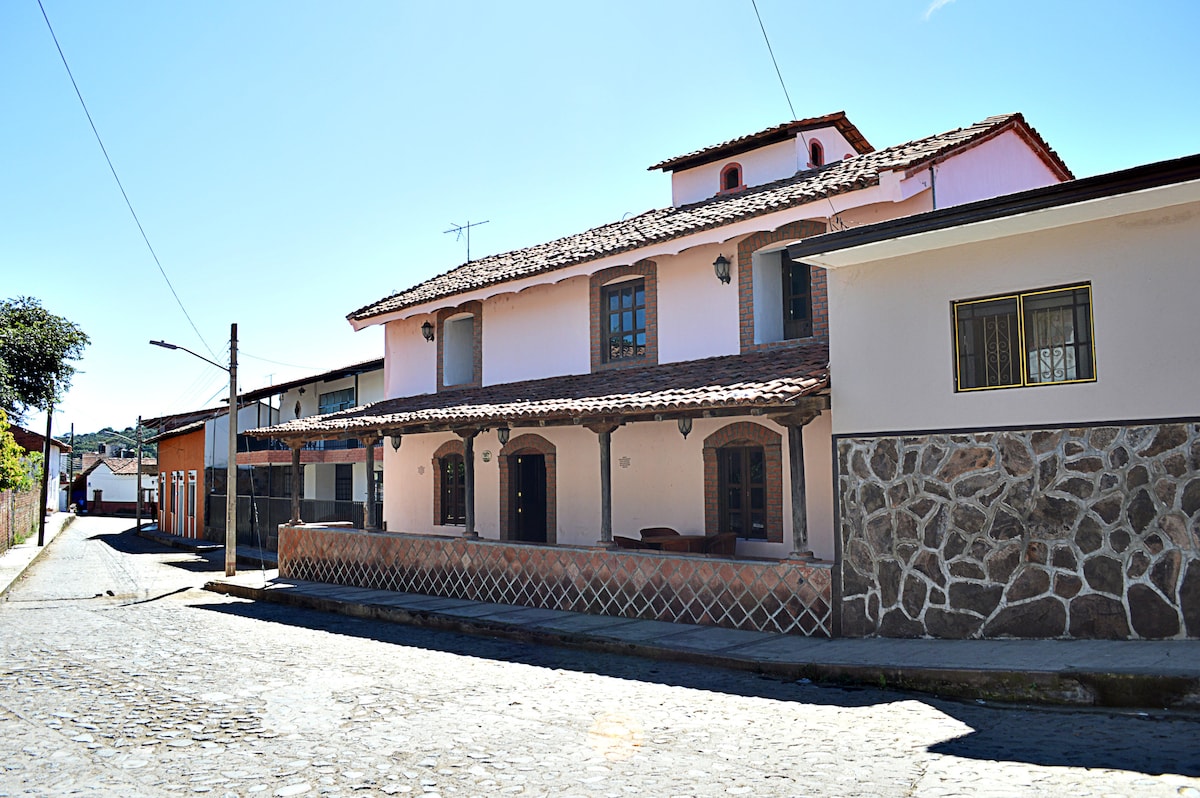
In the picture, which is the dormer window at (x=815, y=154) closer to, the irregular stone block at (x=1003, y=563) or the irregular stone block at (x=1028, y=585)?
the irregular stone block at (x=1003, y=563)

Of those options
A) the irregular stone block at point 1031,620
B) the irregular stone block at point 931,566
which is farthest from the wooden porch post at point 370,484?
the irregular stone block at point 1031,620

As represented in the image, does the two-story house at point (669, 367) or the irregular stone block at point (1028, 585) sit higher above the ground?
the two-story house at point (669, 367)

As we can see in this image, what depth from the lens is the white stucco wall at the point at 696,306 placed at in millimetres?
13867

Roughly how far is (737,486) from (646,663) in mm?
4113

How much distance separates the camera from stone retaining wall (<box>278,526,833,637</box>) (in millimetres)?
10688

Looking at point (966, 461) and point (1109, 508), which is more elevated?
point (966, 461)

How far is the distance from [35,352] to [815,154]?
32651 mm

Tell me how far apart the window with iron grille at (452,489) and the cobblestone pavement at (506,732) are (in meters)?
7.39

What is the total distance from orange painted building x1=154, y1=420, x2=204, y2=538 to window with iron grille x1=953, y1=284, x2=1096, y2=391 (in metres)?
32.3

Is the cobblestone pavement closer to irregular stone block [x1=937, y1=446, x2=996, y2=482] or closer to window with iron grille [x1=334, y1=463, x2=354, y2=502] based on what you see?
irregular stone block [x1=937, y1=446, x2=996, y2=482]

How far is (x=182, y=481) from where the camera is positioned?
127 feet

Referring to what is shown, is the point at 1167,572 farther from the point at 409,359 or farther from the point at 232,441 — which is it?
the point at 232,441

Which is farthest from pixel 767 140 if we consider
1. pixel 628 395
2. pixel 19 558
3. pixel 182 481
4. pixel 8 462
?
pixel 182 481

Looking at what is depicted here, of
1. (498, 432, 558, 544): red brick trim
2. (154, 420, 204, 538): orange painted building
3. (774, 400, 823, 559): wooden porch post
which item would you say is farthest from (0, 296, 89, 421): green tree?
(774, 400, 823, 559): wooden porch post
